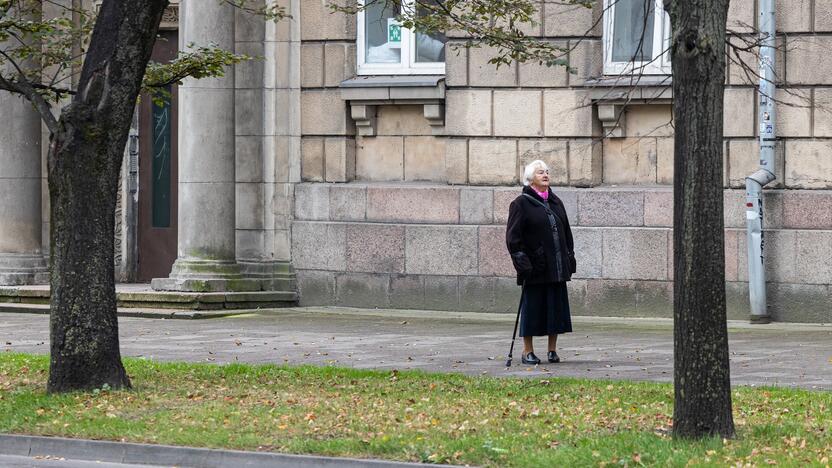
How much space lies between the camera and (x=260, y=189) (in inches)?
801

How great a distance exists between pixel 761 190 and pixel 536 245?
4.27 m

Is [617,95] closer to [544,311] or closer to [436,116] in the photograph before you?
[436,116]

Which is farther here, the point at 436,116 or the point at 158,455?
the point at 436,116

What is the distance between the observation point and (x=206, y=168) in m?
19.9

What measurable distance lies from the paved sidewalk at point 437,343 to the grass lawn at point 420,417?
115 centimetres

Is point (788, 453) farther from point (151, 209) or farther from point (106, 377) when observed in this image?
point (151, 209)

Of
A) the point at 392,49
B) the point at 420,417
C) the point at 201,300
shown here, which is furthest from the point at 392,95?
the point at 420,417

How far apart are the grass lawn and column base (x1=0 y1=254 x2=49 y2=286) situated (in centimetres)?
870

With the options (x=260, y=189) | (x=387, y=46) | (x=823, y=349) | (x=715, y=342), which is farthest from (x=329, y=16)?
(x=715, y=342)

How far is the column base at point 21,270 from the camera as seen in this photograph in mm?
21375

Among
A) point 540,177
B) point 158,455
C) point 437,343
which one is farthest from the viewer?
point 437,343

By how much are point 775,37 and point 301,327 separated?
6005 mm

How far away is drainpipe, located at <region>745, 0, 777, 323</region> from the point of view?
668 inches

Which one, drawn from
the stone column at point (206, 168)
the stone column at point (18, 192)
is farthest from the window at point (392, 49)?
the stone column at point (18, 192)
